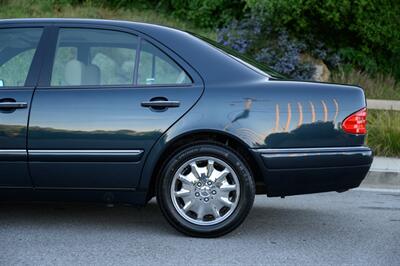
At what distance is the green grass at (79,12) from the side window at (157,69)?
9462 mm

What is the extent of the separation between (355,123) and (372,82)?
25.5 feet

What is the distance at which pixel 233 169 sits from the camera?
5.41 metres

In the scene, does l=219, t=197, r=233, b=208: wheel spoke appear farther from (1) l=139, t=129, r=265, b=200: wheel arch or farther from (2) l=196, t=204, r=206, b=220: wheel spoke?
(1) l=139, t=129, r=265, b=200: wheel arch

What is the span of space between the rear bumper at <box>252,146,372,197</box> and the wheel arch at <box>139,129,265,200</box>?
12 cm

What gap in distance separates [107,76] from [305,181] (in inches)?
62.5

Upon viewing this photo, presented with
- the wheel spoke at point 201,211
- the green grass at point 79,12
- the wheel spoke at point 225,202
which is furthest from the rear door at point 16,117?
the green grass at point 79,12

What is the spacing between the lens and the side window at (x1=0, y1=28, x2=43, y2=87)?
566cm

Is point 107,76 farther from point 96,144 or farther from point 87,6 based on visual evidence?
point 87,6

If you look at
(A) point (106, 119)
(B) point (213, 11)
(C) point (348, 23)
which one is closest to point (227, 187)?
(A) point (106, 119)

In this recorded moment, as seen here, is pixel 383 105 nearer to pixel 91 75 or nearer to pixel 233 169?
pixel 233 169

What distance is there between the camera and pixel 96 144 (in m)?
5.36

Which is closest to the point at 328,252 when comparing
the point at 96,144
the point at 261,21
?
the point at 96,144

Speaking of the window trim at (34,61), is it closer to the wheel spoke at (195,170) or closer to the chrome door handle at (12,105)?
the chrome door handle at (12,105)

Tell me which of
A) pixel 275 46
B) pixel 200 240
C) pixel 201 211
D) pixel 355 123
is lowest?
pixel 275 46
